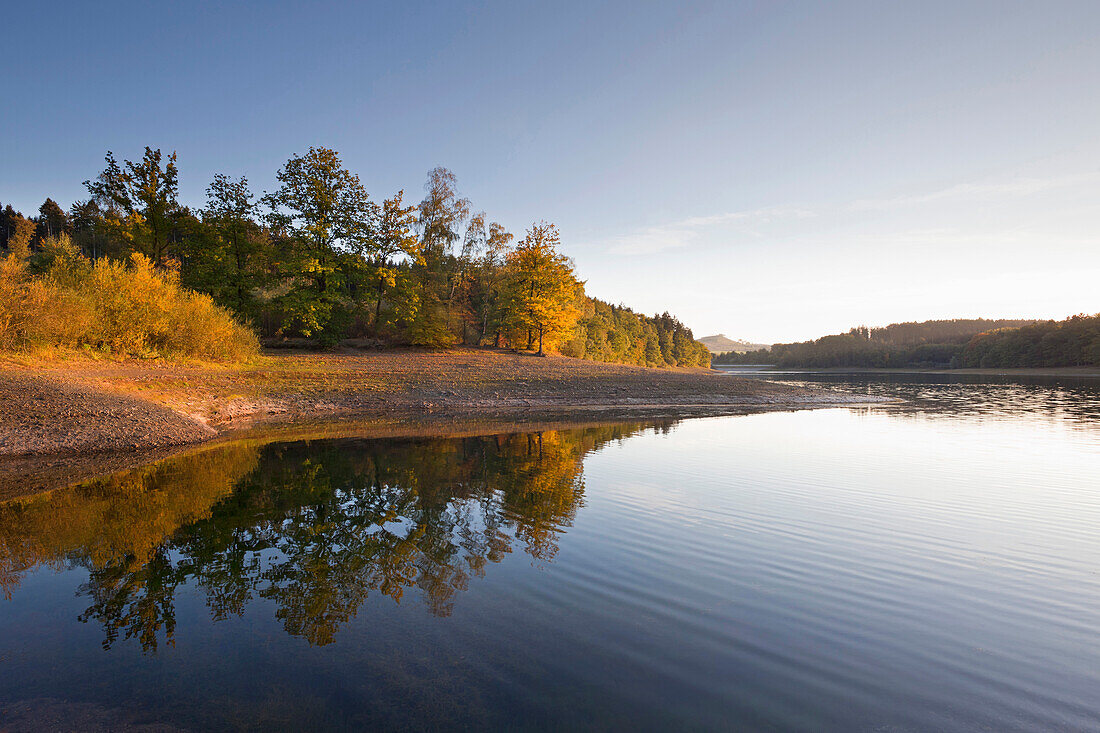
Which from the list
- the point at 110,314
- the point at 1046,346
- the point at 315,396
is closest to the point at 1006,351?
the point at 1046,346

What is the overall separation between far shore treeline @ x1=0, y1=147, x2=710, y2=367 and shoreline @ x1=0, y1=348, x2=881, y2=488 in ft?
7.30

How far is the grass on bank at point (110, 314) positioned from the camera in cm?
1964

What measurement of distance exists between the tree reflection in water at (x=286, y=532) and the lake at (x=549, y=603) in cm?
5

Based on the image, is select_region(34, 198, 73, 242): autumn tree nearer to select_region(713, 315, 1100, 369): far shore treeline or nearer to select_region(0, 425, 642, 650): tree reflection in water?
select_region(0, 425, 642, 650): tree reflection in water

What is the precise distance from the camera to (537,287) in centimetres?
4969

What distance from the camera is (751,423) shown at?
2502cm

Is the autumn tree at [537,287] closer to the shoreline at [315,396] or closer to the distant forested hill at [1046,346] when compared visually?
the shoreline at [315,396]

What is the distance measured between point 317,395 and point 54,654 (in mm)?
22317

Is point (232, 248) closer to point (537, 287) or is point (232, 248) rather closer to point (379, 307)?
point (379, 307)

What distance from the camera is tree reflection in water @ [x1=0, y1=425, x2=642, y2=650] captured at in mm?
5820

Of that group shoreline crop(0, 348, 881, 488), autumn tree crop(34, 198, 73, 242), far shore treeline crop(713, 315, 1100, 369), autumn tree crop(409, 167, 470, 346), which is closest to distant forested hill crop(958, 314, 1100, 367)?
far shore treeline crop(713, 315, 1100, 369)

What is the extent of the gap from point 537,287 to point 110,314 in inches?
1296

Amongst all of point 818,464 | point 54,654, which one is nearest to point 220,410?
point 54,654

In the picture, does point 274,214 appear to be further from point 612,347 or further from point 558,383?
point 612,347
